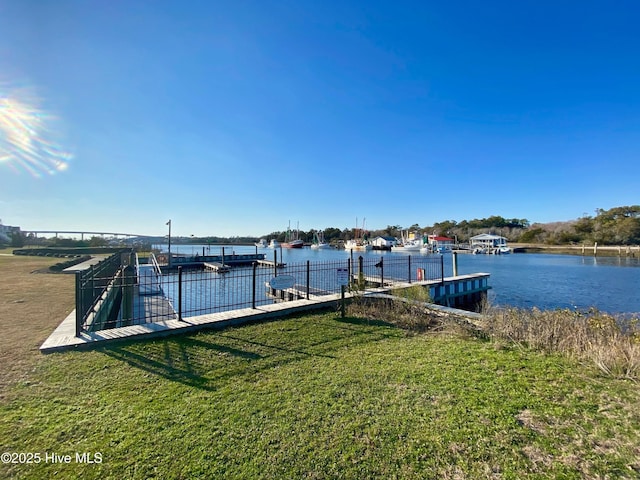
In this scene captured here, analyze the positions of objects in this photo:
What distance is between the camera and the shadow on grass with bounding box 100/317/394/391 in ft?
14.6

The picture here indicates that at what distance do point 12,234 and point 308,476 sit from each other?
6104 cm

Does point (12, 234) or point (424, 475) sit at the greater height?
point (12, 234)

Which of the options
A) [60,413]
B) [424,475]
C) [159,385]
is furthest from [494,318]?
[60,413]

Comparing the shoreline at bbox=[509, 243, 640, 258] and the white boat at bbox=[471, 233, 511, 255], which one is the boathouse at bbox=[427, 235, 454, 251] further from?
the shoreline at bbox=[509, 243, 640, 258]

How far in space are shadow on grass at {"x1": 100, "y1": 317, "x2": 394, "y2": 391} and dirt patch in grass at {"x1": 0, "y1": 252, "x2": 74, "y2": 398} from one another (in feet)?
3.61

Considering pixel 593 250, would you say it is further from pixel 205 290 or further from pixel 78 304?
pixel 78 304

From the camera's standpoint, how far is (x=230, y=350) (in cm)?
540

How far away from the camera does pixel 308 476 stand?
7.84 ft

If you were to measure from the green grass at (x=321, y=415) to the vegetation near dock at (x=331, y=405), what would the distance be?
17 millimetres

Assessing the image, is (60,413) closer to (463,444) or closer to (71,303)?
(463,444)

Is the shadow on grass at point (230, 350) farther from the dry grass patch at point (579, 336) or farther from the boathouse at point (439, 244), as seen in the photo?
the boathouse at point (439, 244)

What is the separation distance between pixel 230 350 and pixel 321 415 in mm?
2698

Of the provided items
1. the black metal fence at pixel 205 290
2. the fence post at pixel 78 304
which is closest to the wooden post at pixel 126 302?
the black metal fence at pixel 205 290

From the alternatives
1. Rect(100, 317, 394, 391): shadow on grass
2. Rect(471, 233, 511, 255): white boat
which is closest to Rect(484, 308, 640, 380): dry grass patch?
Rect(100, 317, 394, 391): shadow on grass
